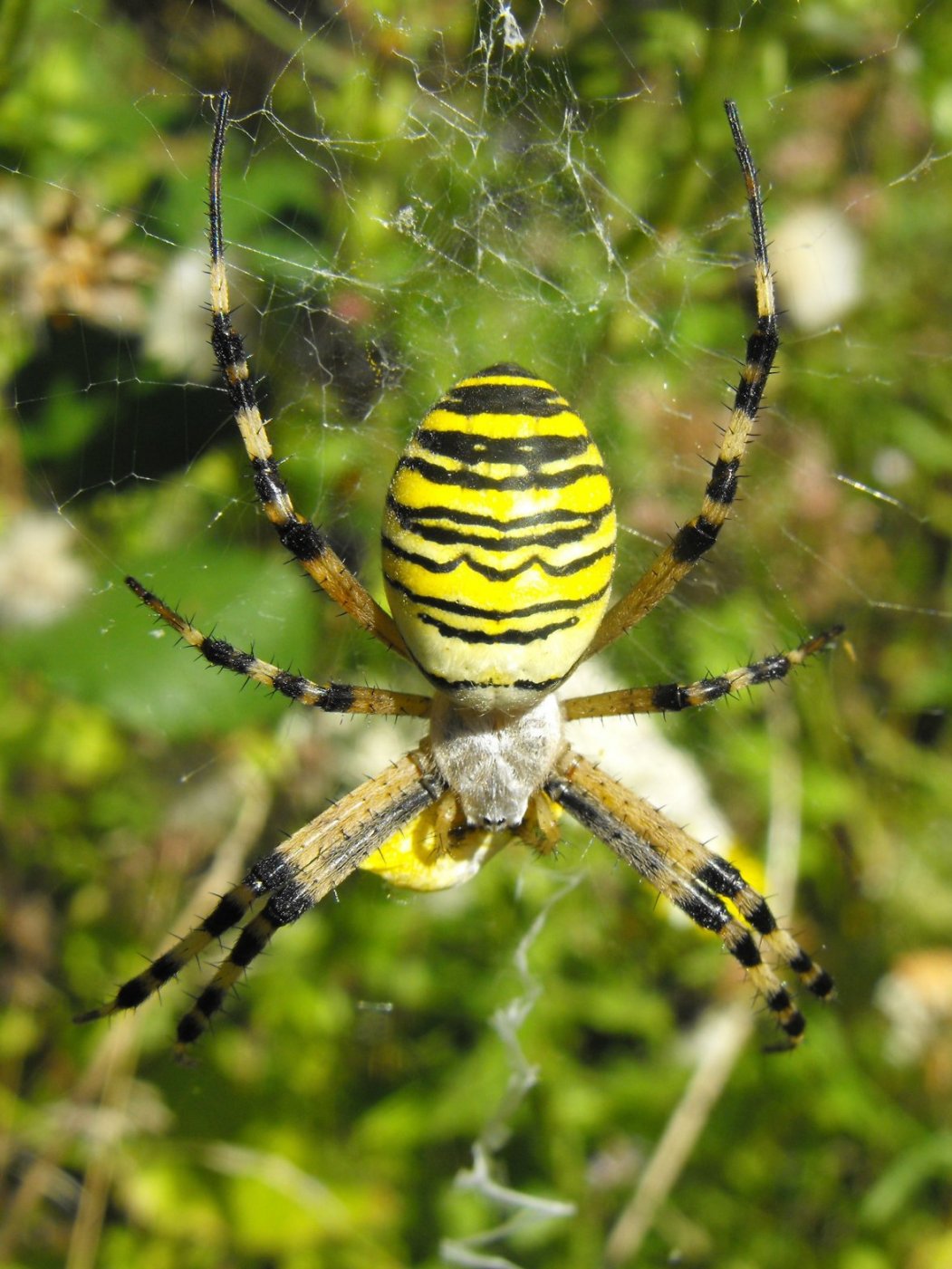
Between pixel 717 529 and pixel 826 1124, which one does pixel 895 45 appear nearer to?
pixel 717 529

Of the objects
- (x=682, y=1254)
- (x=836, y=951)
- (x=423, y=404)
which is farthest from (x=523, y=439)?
(x=682, y=1254)

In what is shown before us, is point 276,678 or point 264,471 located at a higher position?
point 264,471

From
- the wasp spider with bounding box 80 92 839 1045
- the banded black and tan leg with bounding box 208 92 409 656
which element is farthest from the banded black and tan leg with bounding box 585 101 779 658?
the banded black and tan leg with bounding box 208 92 409 656

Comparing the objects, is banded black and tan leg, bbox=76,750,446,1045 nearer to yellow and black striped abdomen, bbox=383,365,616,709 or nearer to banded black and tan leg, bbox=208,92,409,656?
banded black and tan leg, bbox=208,92,409,656

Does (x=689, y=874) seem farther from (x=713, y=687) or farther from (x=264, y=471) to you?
(x=264, y=471)

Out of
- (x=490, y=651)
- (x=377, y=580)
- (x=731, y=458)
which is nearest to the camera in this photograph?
(x=490, y=651)

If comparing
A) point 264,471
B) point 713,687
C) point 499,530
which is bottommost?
point 713,687

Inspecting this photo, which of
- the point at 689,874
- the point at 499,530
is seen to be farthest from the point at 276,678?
the point at 689,874

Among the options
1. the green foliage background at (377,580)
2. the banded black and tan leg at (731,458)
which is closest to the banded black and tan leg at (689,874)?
the green foliage background at (377,580)
